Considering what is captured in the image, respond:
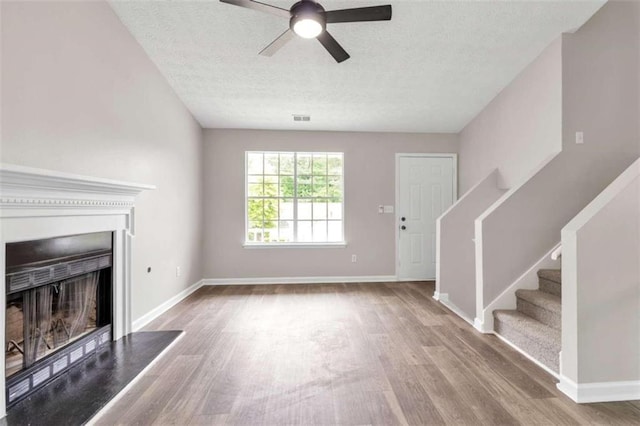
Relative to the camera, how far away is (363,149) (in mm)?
4777

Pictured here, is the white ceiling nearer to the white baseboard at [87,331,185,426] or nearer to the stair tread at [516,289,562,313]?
the stair tread at [516,289,562,313]

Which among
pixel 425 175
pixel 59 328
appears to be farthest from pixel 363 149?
pixel 59 328

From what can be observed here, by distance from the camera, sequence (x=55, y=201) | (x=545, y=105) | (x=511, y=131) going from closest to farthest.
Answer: (x=55, y=201), (x=545, y=105), (x=511, y=131)

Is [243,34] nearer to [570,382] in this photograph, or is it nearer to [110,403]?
[110,403]

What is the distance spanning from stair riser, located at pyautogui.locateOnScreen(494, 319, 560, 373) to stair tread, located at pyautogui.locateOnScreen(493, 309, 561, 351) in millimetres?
30

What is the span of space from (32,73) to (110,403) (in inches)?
78.4

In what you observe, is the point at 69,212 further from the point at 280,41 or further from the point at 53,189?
the point at 280,41

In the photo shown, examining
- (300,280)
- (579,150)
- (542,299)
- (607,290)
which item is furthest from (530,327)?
(300,280)

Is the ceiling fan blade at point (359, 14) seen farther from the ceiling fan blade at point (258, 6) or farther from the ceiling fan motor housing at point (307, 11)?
the ceiling fan blade at point (258, 6)

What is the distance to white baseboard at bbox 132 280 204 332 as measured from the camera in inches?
113

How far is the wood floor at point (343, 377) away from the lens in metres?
1.65

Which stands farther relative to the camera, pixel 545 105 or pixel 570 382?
pixel 545 105

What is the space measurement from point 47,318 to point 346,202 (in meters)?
3.67

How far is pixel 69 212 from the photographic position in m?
2.03
